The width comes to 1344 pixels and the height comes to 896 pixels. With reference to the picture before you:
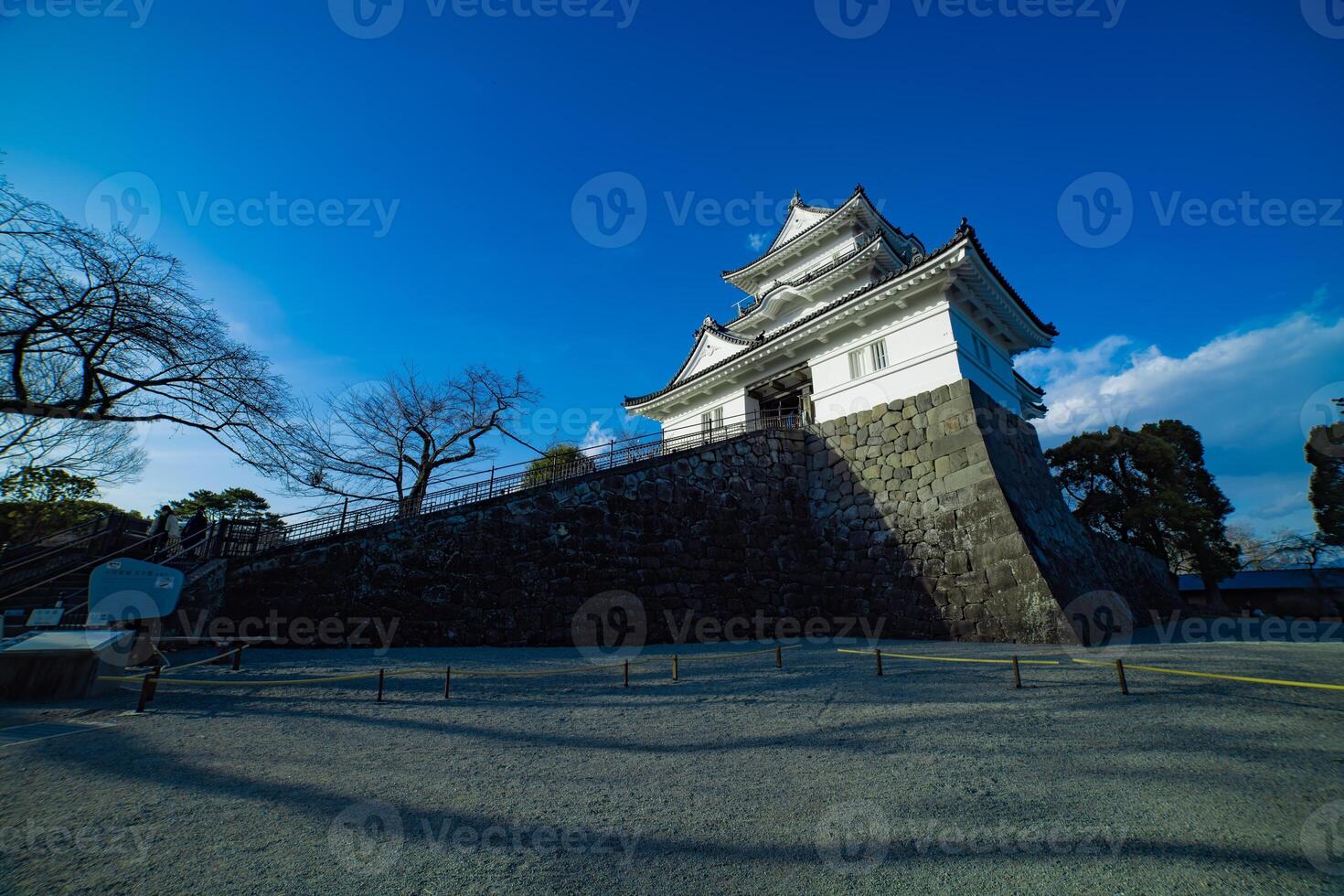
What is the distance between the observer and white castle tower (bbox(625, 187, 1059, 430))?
1462cm

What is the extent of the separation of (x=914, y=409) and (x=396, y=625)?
14.5 m

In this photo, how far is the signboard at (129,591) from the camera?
9.16 meters

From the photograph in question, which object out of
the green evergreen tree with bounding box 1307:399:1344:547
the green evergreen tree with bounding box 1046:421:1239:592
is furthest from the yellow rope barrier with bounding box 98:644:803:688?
the green evergreen tree with bounding box 1307:399:1344:547

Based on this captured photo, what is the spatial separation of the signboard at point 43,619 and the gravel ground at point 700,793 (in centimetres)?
375

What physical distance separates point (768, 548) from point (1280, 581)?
34.2 meters

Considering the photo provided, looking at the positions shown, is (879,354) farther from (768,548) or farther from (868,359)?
(768,548)

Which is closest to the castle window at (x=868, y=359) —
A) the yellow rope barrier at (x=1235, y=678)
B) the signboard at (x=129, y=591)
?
the yellow rope barrier at (x=1235, y=678)

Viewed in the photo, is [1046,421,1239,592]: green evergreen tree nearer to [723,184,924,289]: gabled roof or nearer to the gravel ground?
[723,184,924,289]: gabled roof

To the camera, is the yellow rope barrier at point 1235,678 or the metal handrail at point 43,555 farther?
the metal handrail at point 43,555

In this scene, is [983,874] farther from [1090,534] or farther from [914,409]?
[1090,534]

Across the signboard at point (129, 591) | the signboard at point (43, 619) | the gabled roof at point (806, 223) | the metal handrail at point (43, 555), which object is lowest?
the signboard at point (43, 619)

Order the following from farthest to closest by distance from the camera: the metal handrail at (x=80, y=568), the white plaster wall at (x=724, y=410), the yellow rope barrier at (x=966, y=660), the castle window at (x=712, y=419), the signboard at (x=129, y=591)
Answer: the castle window at (x=712, y=419)
the white plaster wall at (x=724, y=410)
the metal handrail at (x=80, y=568)
the signboard at (x=129, y=591)
the yellow rope barrier at (x=966, y=660)

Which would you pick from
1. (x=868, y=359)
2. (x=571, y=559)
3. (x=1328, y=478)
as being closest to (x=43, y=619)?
(x=571, y=559)

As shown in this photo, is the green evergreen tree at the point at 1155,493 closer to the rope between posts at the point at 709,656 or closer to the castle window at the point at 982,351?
the castle window at the point at 982,351
